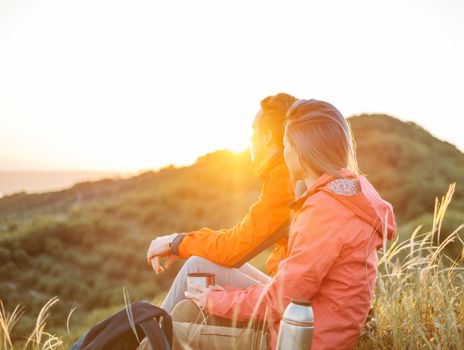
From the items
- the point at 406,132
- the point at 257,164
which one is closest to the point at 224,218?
the point at 406,132

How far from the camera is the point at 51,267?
13.5 metres

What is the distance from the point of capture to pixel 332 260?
1938 millimetres

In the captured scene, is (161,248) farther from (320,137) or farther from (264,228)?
(320,137)

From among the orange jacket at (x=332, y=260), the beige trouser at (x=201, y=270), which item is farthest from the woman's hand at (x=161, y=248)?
the orange jacket at (x=332, y=260)

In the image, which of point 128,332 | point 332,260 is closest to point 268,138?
point 332,260

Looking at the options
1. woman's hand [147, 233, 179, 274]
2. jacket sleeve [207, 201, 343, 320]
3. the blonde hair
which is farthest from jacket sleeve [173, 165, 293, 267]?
jacket sleeve [207, 201, 343, 320]

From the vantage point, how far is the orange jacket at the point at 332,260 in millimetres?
1938

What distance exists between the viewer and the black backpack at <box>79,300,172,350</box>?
2.05 metres

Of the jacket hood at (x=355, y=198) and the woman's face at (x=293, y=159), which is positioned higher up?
the woman's face at (x=293, y=159)

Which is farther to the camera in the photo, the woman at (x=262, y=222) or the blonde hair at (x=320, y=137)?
the woman at (x=262, y=222)

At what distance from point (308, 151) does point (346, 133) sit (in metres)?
0.18

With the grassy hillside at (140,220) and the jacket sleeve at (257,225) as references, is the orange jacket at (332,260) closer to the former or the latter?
the jacket sleeve at (257,225)

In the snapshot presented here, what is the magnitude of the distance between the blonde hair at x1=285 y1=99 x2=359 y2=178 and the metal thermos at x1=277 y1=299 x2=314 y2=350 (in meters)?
0.57

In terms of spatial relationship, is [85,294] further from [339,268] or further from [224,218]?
[339,268]
